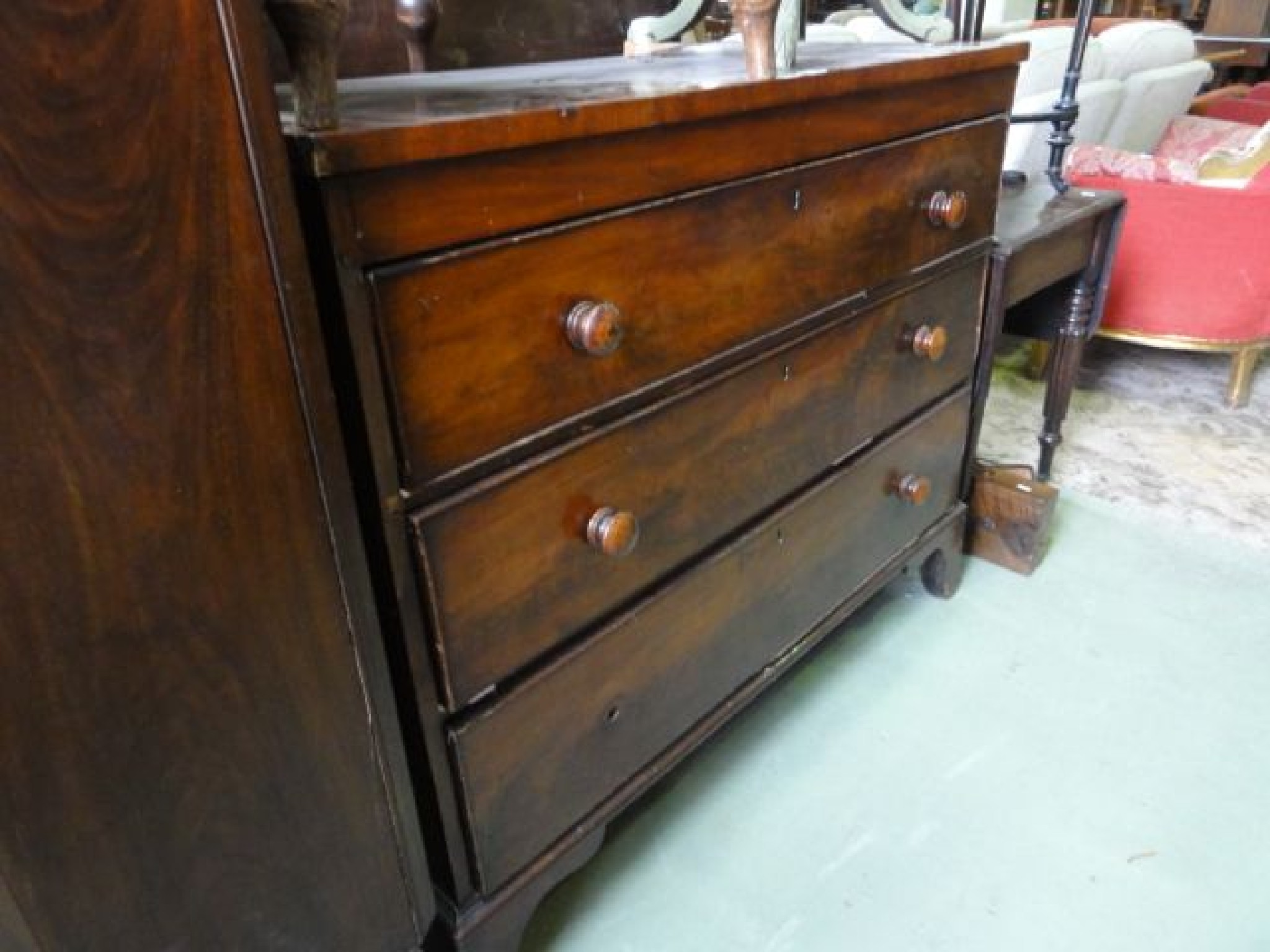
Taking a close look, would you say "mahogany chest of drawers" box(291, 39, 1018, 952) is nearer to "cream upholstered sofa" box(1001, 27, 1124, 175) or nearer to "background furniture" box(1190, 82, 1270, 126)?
"cream upholstered sofa" box(1001, 27, 1124, 175)

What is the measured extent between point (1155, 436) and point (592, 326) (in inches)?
73.9

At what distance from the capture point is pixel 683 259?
0.83 metres

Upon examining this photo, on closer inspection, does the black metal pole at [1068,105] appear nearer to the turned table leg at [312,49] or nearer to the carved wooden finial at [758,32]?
the carved wooden finial at [758,32]

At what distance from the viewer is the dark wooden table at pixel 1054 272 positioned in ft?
4.57

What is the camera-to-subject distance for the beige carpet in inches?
73.9

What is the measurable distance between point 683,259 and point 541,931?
0.77 metres

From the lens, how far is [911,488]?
129 centimetres

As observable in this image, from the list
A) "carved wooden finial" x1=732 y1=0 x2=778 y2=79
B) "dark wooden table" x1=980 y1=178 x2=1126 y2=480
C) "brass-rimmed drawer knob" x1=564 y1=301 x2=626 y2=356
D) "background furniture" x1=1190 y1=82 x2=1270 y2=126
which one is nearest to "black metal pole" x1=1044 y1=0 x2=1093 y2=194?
"dark wooden table" x1=980 y1=178 x2=1126 y2=480

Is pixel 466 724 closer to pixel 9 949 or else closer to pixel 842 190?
pixel 9 949

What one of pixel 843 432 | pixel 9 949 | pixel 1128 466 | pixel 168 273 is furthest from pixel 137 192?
pixel 1128 466

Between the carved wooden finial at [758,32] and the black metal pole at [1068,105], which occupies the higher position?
the carved wooden finial at [758,32]

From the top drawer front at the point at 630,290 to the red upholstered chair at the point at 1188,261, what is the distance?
132cm

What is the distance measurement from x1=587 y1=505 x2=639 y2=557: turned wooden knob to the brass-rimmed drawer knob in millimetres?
155

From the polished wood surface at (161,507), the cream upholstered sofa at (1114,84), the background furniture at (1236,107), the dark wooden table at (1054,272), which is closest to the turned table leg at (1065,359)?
the dark wooden table at (1054,272)
